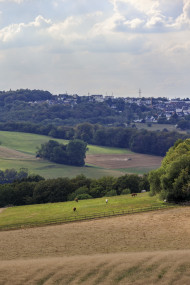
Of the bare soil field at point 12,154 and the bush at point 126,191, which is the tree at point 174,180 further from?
the bare soil field at point 12,154

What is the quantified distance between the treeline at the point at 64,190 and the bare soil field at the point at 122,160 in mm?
75471

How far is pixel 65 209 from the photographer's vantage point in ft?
232

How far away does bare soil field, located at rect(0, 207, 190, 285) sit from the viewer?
38.2 meters

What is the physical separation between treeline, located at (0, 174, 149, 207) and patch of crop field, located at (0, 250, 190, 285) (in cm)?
4194

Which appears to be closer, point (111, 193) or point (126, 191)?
point (111, 193)

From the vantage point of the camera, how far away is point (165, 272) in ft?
125

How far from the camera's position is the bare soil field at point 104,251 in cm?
3819

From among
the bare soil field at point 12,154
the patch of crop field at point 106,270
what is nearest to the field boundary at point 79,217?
the patch of crop field at point 106,270

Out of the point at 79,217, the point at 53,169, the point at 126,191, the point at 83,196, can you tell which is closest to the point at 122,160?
the point at 53,169

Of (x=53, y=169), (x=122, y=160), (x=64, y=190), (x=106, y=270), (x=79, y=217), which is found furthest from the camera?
(x=122, y=160)

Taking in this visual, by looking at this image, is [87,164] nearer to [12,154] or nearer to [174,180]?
[12,154]

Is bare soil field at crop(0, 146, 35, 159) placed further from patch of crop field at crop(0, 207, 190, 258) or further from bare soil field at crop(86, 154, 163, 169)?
patch of crop field at crop(0, 207, 190, 258)

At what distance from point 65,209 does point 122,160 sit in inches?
4427

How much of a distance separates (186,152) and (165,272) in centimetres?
3678
